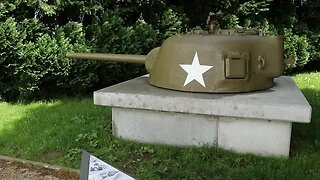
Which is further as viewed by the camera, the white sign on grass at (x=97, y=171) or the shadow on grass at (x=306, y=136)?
the shadow on grass at (x=306, y=136)

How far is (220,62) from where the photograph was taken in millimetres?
4371

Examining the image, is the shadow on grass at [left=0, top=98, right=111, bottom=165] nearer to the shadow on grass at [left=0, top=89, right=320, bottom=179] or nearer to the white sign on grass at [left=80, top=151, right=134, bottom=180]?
the shadow on grass at [left=0, top=89, right=320, bottom=179]

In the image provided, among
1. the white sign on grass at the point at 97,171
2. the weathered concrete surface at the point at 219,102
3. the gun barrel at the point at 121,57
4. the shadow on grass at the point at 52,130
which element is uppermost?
the gun barrel at the point at 121,57

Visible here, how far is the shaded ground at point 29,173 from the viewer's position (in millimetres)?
4105

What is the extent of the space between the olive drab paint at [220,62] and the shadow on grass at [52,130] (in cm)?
122

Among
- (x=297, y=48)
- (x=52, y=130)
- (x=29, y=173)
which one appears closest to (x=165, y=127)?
(x=29, y=173)

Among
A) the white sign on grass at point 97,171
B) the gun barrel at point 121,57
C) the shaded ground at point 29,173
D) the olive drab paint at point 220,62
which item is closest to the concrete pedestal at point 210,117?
the olive drab paint at point 220,62

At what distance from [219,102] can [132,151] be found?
109 centimetres

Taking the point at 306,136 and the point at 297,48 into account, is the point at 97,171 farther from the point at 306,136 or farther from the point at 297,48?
the point at 297,48

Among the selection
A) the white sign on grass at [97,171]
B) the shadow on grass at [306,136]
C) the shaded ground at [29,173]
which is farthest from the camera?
the shadow on grass at [306,136]

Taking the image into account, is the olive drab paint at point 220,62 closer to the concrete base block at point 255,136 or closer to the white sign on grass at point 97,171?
the concrete base block at point 255,136

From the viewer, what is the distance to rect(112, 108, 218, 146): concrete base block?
4.44 m

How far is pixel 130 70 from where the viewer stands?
793 cm

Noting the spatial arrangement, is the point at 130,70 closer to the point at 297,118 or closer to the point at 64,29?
the point at 64,29
